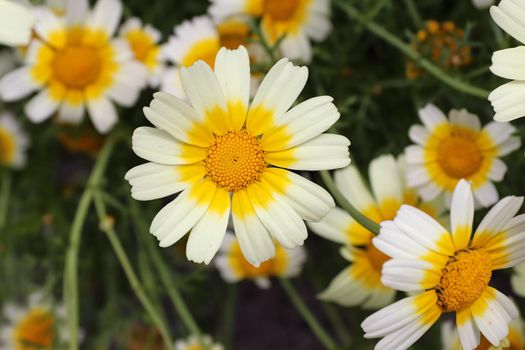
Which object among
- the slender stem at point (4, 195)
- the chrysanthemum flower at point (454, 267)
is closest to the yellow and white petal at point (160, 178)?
the chrysanthemum flower at point (454, 267)

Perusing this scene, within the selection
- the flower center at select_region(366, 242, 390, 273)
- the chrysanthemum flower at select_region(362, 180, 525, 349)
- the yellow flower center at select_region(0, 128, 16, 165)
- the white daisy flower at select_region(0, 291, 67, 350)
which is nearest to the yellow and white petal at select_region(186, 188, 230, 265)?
the chrysanthemum flower at select_region(362, 180, 525, 349)

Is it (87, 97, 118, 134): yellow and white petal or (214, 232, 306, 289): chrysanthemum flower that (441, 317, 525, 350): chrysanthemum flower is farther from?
(87, 97, 118, 134): yellow and white petal

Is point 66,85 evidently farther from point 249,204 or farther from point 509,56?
point 509,56

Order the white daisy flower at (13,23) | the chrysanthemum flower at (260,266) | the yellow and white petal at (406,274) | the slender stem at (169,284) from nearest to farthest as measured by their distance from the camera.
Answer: the yellow and white petal at (406,274)
the white daisy flower at (13,23)
the slender stem at (169,284)
the chrysanthemum flower at (260,266)

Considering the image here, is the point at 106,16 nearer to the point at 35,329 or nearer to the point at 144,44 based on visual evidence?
the point at 144,44

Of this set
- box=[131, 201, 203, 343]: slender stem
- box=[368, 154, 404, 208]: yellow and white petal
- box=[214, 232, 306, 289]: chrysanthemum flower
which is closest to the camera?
box=[368, 154, 404, 208]: yellow and white petal

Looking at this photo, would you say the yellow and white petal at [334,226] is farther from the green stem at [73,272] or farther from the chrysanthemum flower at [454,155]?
the green stem at [73,272]
